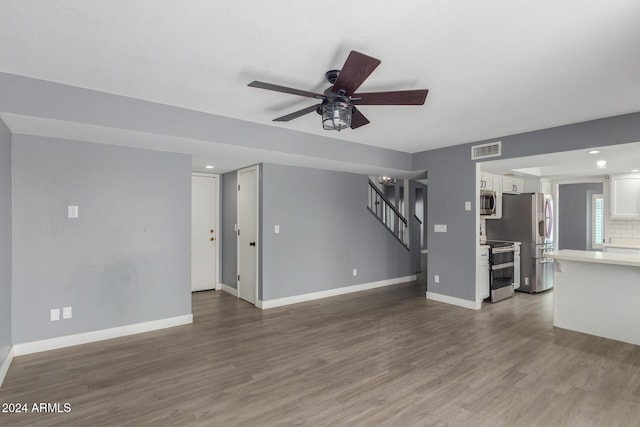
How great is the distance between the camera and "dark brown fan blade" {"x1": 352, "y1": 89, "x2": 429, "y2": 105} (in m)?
2.40

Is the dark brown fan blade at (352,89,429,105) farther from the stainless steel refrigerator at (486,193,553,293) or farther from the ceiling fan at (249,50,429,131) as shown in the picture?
the stainless steel refrigerator at (486,193,553,293)

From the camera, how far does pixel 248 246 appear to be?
17.6 ft

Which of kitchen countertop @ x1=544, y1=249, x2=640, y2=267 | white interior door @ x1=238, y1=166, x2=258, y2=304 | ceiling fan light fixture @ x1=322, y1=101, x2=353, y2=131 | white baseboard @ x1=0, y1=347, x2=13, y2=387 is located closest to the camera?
ceiling fan light fixture @ x1=322, y1=101, x2=353, y2=131

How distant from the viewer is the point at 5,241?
3.00 meters

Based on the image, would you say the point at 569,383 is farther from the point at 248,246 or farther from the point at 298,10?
the point at 248,246

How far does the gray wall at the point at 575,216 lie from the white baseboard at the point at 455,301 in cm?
462

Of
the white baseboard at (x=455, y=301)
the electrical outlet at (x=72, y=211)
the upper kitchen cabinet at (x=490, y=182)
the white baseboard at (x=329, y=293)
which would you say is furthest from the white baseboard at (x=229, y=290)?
the upper kitchen cabinet at (x=490, y=182)

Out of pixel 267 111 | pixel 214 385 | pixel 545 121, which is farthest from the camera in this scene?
pixel 545 121

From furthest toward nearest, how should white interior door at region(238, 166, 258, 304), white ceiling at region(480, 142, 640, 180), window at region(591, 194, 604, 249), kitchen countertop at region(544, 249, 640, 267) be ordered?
1. window at region(591, 194, 604, 249)
2. white interior door at region(238, 166, 258, 304)
3. white ceiling at region(480, 142, 640, 180)
4. kitchen countertop at region(544, 249, 640, 267)

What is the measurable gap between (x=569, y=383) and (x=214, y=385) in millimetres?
2916

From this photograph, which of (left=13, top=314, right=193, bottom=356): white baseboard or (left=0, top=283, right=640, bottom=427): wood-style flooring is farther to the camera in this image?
(left=13, top=314, right=193, bottom=356): white baseboard

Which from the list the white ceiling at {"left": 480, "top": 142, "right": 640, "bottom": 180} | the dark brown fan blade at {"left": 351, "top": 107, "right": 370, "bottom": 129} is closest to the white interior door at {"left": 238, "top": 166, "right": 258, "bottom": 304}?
the dark brown fan blade at {"left": 351, "top": 107, "right": 370, "bottom": 129}

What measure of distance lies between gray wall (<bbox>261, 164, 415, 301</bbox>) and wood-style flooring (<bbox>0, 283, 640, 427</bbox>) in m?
0.98

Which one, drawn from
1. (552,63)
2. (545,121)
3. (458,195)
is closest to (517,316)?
(458,195)
